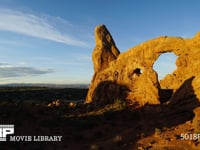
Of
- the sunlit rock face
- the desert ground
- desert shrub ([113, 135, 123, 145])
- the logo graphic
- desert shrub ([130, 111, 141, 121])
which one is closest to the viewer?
the desert ground

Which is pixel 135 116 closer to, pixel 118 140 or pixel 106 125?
pixel 106 125

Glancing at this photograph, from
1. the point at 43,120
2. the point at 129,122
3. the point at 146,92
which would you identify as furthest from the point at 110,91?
the point at 43,120

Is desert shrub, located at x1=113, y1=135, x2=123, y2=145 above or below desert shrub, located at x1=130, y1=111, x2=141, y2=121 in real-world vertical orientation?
below

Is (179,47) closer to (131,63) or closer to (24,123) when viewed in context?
(131,63)

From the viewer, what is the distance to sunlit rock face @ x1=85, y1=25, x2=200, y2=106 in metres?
28.1

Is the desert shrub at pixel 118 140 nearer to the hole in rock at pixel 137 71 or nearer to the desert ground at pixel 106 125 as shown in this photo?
the desert ground at pixel 106 125

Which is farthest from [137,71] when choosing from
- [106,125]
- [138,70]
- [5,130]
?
[5,130]

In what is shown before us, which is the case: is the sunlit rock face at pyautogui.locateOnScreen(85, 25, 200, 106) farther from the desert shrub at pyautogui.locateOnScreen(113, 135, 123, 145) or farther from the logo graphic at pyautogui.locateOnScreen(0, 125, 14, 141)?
the logo graphic at pyautogui.locateOnScreen(0, 125, 14, 141)

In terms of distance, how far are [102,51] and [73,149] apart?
17.7 metres

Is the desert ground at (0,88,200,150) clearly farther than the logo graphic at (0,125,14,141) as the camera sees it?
No

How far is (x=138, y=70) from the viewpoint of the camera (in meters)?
33.0

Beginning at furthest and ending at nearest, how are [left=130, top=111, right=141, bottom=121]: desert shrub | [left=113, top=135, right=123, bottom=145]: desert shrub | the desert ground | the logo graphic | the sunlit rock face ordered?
1. the sunlit rock face
2. [left=130, top=111, right=141, bottom=121]: desert shrub
3. the logo graphic
4. [left=113, top=135, right=123, bottom=145]: desert shrub
5. the desert ground

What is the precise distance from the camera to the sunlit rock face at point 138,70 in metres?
28.1

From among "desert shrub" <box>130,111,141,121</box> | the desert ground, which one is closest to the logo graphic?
the desert ground
